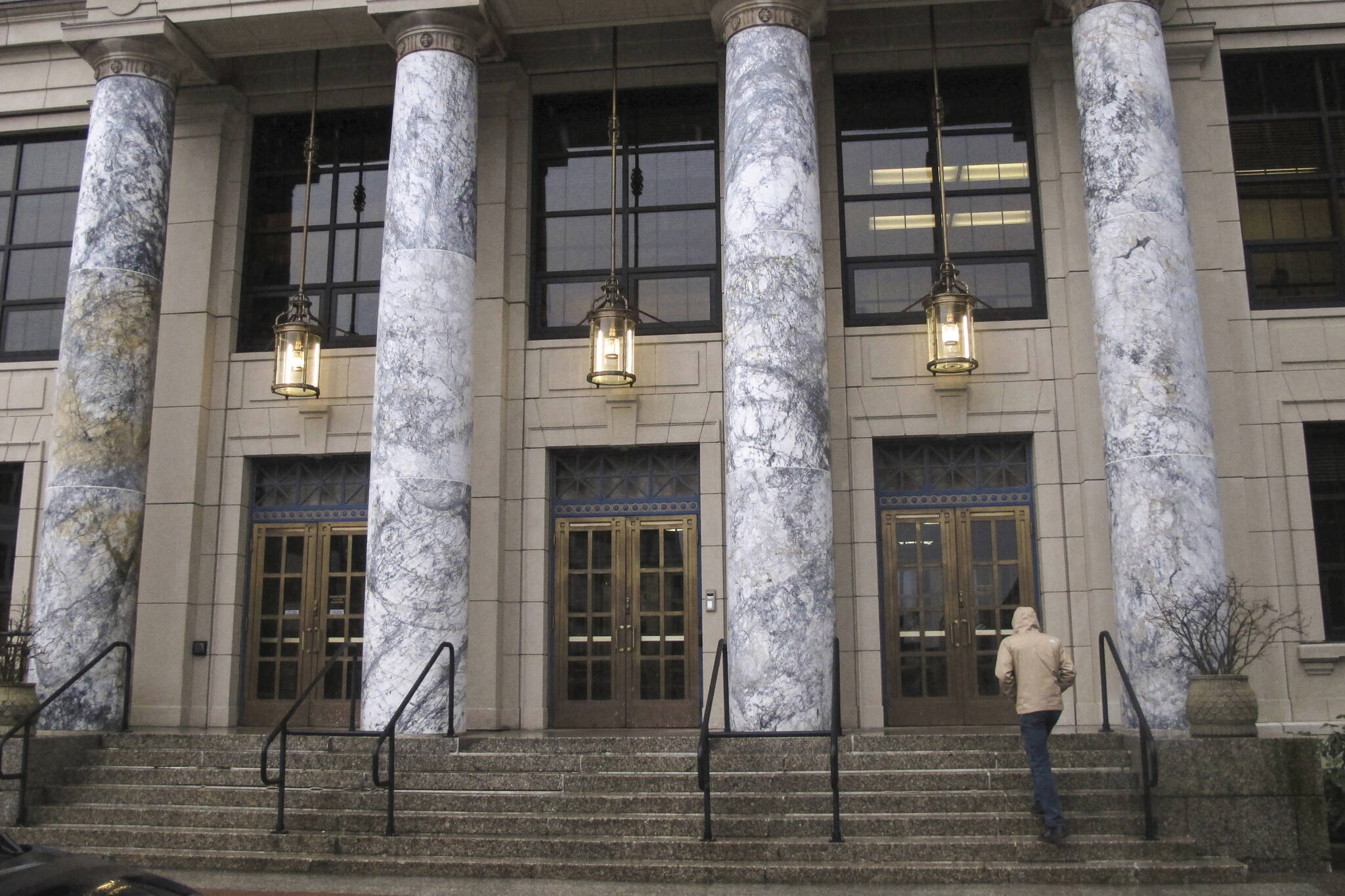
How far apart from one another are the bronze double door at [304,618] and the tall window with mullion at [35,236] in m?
4.20

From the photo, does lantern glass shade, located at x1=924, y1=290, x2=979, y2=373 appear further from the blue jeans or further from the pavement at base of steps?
the pavement at base of steps

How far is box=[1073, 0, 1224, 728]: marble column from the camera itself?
430 inches

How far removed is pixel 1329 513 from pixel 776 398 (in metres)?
6.80

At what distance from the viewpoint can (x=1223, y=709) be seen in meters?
9.34

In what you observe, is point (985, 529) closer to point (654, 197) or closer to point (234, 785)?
point (654, 197)

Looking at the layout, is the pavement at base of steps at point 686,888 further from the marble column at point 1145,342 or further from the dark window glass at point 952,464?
the dark window glass at point 952,464

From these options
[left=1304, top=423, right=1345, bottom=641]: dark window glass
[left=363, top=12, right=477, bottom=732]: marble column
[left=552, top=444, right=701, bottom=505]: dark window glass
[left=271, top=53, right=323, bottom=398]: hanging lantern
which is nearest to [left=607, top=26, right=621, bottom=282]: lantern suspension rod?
[left=363, top=12, right=477, bottom=732]: marble column

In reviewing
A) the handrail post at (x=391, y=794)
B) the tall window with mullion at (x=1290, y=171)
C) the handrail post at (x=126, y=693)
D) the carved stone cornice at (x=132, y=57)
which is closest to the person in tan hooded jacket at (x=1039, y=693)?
the handrail post at (x=391, y=794)

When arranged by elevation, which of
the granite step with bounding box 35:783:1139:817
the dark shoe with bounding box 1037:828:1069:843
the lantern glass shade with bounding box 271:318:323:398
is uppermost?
the lantern glass shade with bounding box 271:318:323:398

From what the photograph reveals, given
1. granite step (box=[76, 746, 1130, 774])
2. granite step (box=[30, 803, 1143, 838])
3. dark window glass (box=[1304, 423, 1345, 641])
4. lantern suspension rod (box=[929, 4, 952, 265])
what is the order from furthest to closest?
lantern suspension rod (box=[929, 4, 952, 265]), dark window glass (box=[1304, 423, 1345, 641]), granite step (box=[76, 746, 1130, 774]), granite step (box=[30, 803, 1143, 838])

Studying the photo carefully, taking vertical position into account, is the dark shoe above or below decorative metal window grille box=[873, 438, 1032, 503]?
below

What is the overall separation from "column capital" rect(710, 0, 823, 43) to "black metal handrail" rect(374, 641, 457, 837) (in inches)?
281

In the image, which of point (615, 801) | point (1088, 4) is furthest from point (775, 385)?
point (1088, 4)

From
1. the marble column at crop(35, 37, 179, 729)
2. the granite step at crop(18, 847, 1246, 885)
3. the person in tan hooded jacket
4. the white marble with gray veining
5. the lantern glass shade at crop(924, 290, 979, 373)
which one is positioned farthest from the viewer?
the lantern glass shade at crop(924, 290, 979, 373)
